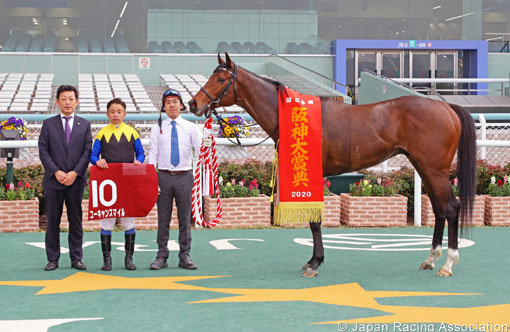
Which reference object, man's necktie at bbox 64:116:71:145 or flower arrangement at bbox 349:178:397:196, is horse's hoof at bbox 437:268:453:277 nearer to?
flower arrangement at bbox 349:178:397:196

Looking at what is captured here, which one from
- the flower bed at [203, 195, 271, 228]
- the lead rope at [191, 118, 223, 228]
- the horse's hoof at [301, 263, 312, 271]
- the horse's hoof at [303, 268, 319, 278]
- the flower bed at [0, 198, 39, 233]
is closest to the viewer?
the horse's hoof at [303, 268, 319, 278]

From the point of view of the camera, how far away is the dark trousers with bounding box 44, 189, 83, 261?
20.0ft

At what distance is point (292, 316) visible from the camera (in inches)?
173

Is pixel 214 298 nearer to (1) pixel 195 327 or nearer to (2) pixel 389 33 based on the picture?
(1) pixel 195 327

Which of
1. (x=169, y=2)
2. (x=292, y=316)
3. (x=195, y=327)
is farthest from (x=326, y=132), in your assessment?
(x=169, y=2)

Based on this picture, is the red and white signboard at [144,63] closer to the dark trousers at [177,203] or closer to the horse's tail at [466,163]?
the dark trousers at [177,203]

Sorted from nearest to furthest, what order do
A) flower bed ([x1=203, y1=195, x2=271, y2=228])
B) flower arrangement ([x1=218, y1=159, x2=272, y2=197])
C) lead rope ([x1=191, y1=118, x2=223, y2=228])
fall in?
lead rope ([x1=191, y1=118, x2=223, y2=228])
flower bed ([x1=203, y1=195, x2=271, y2=228])
flower arrangement ([x1=218, y1=159, x2=272, y2=197])

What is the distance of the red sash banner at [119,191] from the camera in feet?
19.7

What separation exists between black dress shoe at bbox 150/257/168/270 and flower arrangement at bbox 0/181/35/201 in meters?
3.13

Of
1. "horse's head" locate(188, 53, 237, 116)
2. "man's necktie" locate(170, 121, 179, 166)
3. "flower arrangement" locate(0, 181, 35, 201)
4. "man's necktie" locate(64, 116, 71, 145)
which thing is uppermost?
"horse's head" locate(188, 53, 237, 116)

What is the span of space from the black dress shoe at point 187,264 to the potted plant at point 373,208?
132 inches

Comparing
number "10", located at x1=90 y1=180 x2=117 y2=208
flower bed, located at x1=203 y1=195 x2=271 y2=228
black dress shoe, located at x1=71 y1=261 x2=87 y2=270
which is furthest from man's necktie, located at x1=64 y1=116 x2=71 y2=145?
flower bed, located at x1=203 y1=195 x2=271 y2=228

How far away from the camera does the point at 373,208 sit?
8.95m

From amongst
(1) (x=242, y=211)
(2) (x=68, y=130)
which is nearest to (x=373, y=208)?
(1) (x=242, y=211)
